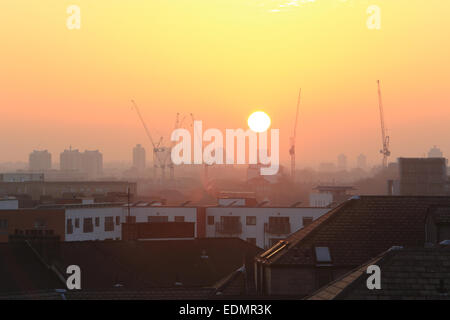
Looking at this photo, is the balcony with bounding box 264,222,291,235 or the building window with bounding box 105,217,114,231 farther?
the balcony with bounding box 264,222,291,235

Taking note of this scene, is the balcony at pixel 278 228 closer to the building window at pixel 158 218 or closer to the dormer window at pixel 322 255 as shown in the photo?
the building window at pixel 158 218

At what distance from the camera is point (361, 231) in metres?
39.8

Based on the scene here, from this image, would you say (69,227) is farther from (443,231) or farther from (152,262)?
(443,231)

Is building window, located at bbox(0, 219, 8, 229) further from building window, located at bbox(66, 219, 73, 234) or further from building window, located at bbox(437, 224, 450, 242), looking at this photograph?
building window, located at bbox(437, 224, 450, 242)

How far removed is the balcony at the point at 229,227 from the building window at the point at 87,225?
51.0 feet

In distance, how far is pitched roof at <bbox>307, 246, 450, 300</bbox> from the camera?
74.9 ft

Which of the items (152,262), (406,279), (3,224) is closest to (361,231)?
(152,262)

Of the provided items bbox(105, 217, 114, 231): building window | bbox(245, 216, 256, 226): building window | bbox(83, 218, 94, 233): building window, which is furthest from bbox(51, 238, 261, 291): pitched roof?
bbox(245, 216, 256, 226): building window

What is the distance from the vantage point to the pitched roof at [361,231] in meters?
38.0

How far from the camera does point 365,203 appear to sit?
4191 centimetres

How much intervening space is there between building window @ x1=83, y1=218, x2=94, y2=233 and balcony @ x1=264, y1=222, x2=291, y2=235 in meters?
20.9

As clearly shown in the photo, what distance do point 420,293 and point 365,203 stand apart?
18969 mm

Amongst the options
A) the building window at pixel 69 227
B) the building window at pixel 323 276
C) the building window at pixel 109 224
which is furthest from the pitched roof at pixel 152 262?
the building window at pixel 109 224

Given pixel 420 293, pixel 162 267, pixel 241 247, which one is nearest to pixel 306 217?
pixel 241 247
